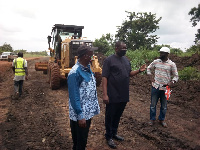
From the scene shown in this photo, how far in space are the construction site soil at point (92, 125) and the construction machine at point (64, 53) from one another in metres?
0.89

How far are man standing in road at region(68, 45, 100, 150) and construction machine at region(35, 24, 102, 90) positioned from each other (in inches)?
210

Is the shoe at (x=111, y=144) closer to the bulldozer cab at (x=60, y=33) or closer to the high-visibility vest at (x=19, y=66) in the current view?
the high-visibility vest at (x=19, y=66)

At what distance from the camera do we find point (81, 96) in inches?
98.0

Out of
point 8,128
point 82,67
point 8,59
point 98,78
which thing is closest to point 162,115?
point 82,67

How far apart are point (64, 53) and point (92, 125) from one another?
15.6 ft

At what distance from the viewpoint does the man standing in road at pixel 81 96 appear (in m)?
2.39

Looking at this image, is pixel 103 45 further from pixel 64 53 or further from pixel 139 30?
Answer: pixel 64 53

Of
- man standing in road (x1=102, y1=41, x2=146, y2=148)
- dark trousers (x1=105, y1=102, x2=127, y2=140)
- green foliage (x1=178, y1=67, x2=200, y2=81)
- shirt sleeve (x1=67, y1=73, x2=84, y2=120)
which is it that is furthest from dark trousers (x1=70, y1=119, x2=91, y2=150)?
green foliage (x1=178, y1=67, x2=200, y2=81)

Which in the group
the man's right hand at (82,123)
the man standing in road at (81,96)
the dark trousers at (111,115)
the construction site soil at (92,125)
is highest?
the man standing in road at (81,96)

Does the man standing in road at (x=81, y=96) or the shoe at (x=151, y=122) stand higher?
the man standing in road at (x=81, y=96)

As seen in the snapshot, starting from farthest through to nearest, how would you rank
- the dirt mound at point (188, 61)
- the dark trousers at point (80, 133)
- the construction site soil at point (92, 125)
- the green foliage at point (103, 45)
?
1. the green foliage at point (103, 45)
2. the dirt mound at point (188, 61)
3. the construction site soil at point (92, 125)
4. the dark trousers at point (80, 133)

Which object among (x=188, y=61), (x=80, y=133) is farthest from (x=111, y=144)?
(x=188, y=61)

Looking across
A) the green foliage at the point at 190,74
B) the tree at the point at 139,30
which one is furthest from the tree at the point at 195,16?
the green foliage at the point at 190,74

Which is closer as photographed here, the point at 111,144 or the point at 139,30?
the point at 111,144
